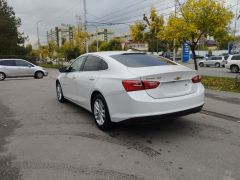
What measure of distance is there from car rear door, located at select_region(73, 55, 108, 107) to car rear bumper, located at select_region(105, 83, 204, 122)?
79cm

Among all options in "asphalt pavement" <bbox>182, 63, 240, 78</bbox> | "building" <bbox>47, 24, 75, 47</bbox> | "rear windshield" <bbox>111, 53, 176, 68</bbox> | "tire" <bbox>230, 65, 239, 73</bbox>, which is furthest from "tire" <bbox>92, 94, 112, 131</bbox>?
"building" <bbox>47, 24, 75, 47</bbox>

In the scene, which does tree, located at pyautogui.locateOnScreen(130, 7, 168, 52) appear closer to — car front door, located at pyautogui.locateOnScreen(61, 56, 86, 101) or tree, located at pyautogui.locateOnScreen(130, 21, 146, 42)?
tree, located at pyautogui.locateOnScreen(130, 21, 146, 42)

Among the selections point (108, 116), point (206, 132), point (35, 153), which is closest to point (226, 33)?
point (206, 132)

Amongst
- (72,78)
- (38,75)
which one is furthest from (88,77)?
(38,75)

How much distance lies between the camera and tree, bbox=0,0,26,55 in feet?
133

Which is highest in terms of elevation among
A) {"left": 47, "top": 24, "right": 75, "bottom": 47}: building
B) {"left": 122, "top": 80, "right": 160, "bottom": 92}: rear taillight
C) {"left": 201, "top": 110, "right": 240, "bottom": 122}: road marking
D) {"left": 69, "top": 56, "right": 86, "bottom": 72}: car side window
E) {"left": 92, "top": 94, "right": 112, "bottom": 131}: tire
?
{"left": 47, "top": 24, "right": 75, "bottom": 47}: building

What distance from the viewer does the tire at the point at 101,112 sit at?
16.1 feet

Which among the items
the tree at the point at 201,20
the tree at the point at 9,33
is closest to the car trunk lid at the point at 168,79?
the tree at the point at 201,20

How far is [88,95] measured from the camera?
5590 mm

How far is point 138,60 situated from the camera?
5.25 m

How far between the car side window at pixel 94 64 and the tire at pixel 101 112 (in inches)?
24.1

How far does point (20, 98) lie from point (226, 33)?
1012 cm

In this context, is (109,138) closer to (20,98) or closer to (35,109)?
(35,109)

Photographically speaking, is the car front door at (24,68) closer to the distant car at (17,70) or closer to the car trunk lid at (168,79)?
the distant car at (17,70)
